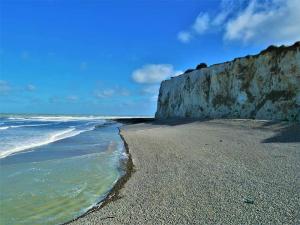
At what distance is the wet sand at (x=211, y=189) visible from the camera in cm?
459

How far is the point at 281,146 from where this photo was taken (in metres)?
10.4

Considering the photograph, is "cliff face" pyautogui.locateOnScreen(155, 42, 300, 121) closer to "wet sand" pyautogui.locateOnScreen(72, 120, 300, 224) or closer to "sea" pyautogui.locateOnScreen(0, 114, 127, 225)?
"wet sand" pyautogui.locateOnScreen(72, 120, 300, 224)

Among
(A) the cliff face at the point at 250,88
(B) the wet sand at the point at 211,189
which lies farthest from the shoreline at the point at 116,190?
(A) the cliff face at the point at 250,88

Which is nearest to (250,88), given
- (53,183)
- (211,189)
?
(211,189)

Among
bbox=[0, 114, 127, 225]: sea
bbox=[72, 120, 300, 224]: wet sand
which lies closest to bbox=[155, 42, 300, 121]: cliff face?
bbox=[72, 120, 300, 224]: wet sand

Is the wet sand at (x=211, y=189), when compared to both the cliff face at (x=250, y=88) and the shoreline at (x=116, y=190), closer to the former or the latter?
the shoreline at (x=116, y=190)

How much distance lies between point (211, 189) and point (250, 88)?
19.3 meters

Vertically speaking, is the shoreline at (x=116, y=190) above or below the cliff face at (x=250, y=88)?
below

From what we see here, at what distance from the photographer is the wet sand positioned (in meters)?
4.59

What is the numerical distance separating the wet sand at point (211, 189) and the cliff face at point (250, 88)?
1003cm

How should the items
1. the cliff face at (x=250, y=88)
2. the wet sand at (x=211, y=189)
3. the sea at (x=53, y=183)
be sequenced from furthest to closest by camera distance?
the cliff face at (x=250, y=88)
the sea at (x=53, y=183)
the wet sand at (x=211, y=189)

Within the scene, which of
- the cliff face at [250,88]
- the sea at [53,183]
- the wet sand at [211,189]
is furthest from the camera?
the cliff face at [250,88]

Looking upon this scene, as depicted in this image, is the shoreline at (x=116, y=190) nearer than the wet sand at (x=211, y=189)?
No

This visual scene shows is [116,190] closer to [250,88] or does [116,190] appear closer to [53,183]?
[53,183]
